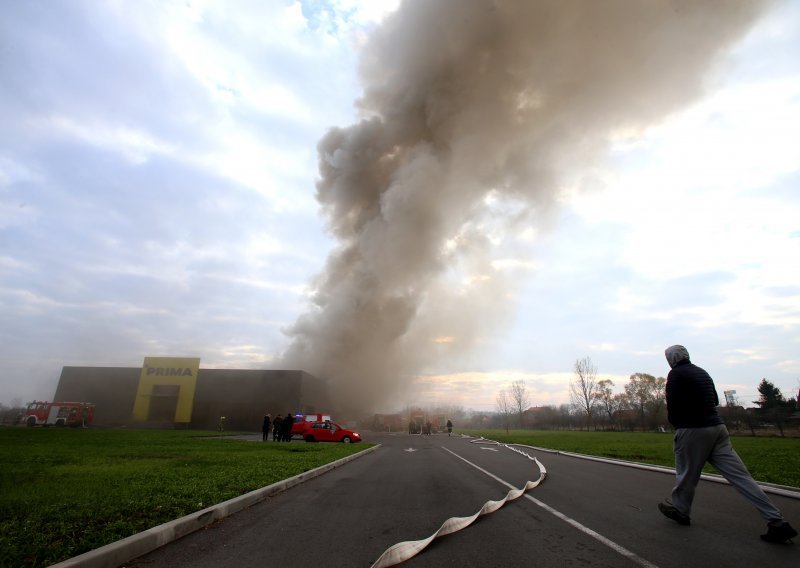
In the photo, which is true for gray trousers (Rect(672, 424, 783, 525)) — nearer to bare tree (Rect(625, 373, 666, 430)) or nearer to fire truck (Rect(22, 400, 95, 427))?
fire truck (Rect(22, 400, 95, 427))

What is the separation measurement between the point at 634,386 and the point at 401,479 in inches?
3391

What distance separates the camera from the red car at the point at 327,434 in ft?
82.8

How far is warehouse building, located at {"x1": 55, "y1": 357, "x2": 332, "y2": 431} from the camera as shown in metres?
46.4

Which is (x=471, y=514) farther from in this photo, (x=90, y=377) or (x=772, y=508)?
(x=90, y=377)

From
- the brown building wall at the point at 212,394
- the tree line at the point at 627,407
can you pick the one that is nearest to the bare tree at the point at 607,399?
the tree line at the point at 627,407

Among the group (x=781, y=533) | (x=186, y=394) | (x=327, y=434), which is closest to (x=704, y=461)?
(x=781, y=533)

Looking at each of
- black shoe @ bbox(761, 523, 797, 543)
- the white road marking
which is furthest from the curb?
black shoe @ bbox(761, 523, 797, 543)

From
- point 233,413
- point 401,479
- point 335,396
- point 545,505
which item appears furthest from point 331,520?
point 335,396

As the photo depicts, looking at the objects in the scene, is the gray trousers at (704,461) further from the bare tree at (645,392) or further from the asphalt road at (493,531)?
the bare tree at (645,392)

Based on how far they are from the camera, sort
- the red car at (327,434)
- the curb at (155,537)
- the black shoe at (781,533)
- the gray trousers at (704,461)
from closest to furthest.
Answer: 1. the curb at (155,537)
2. the black shoe at (781,533)
3. the gray trousers at (704,461)
4. the red car at (327,434)

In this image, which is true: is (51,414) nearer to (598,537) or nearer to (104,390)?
(104,390)

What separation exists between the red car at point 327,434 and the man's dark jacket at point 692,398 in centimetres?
2269

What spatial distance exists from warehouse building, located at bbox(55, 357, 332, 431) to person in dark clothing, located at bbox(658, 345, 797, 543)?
1757 inches

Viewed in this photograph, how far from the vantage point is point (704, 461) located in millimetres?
4531
